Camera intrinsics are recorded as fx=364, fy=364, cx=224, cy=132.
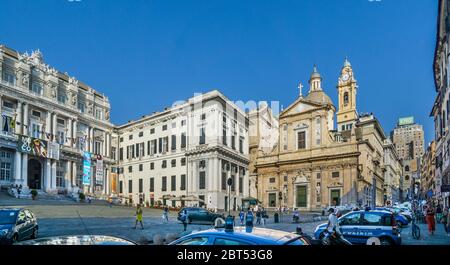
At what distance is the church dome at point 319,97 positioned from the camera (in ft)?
17.4

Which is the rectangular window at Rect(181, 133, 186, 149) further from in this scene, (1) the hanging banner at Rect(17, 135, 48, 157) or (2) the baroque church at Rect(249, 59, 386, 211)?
(1) the hanging banner at Rect(17, 135, 48, 157)

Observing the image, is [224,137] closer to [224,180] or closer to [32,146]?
[224,180]

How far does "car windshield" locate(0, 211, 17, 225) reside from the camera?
6.87m

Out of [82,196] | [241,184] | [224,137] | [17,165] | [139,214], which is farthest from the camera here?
[139,214]

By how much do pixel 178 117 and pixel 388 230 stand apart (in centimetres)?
540

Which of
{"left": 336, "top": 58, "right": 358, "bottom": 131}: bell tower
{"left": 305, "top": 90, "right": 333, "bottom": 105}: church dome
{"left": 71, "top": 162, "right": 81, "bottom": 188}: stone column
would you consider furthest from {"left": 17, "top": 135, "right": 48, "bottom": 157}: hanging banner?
{"left": 336, "top": 58, "right": 358, "bottom": 131}: bell tower

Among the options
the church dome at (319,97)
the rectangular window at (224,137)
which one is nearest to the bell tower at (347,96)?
the church dome at (319,97)

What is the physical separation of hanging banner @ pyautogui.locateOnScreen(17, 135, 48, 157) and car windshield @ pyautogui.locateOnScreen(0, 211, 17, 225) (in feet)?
5.13

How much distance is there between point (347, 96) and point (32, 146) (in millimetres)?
5133

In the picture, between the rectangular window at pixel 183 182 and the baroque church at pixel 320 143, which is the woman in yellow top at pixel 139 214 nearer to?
the rectangular window at pixel 183 182

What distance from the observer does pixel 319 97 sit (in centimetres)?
550

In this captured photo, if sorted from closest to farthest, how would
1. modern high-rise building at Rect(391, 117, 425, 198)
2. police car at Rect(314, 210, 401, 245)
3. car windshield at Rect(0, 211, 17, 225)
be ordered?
modern high-rise building at Rect(391, 117, 425, 198) → car windshield at Rect(0, 211, 17, 225) → police car at Rect(314, 210, 401, 245)

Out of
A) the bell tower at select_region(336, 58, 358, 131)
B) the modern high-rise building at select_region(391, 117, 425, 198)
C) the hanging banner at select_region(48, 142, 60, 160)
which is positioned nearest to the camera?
the modern high-rise building at select_region(391, 117, 425, 198)

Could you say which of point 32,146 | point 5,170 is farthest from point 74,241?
point 32,146
